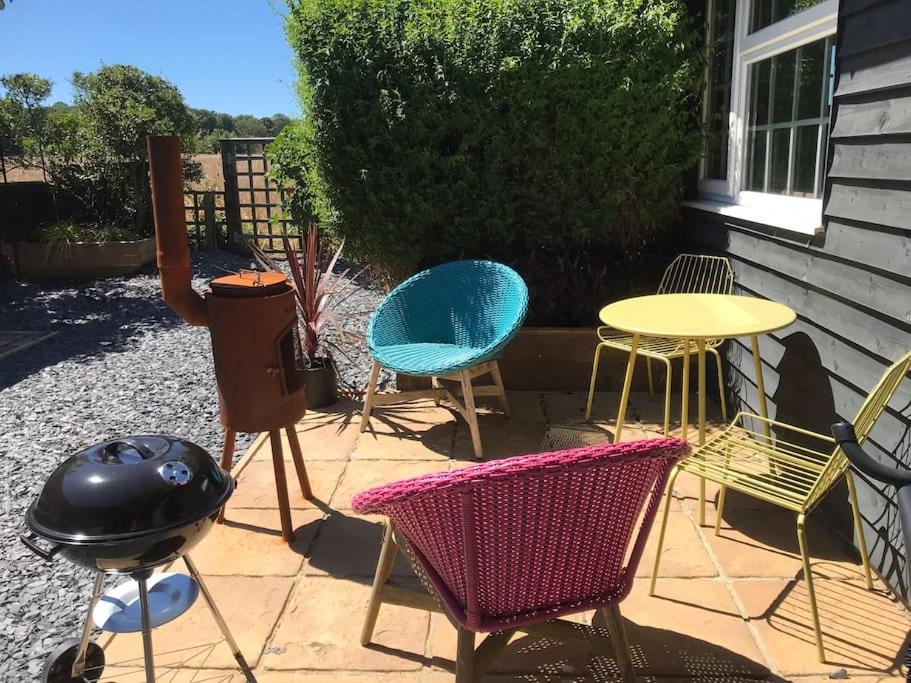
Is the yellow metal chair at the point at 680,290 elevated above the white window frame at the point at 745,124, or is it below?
below

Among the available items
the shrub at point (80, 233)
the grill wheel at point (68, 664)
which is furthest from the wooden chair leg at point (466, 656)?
the shrub at point (80, 233)

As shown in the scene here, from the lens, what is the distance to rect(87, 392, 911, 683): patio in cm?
182

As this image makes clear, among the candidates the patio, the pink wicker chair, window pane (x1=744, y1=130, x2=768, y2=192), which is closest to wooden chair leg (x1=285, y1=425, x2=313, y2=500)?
the patio

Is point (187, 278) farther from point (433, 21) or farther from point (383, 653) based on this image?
point (433, 21)

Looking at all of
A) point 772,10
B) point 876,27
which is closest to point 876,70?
point 876,27

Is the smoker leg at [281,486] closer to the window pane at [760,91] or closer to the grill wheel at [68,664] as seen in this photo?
the grill wheel at [68,664]

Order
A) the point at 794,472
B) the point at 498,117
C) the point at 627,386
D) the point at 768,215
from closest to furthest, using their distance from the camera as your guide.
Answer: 1. the point at 794,472
2. the point at 627,386
3. the point at 768,215
4. the point at 498,117

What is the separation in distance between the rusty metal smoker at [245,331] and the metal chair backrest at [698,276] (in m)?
2.32

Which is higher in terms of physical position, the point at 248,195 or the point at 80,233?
the point at 248,195

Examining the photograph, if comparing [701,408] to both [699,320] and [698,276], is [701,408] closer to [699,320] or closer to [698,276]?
[699,320]

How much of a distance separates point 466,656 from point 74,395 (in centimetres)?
368

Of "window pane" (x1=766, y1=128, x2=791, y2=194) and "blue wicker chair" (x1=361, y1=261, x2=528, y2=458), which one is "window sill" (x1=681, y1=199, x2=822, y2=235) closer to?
"window pane" (x1=766, y1=128, x2=791, y2=194)

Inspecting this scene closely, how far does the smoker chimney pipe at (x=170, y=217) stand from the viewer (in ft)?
7.05

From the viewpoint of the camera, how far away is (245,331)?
91.4 inches
